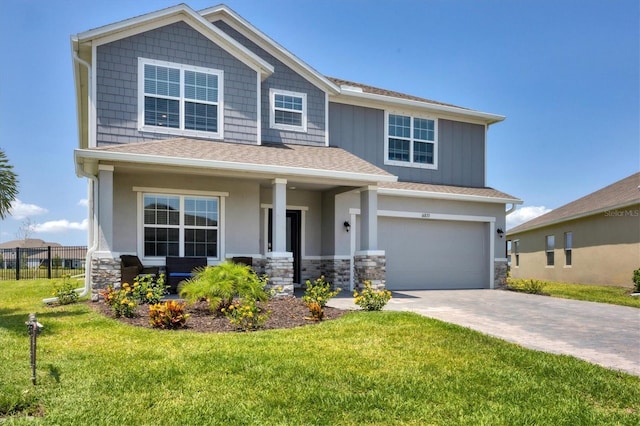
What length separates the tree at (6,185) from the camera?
33.4 feet

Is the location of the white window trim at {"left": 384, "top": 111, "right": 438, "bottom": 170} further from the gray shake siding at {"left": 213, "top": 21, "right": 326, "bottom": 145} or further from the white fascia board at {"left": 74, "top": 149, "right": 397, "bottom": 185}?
the white fascia board at {"left": 74, "top": 149, "right": 397, "bottom": 185}

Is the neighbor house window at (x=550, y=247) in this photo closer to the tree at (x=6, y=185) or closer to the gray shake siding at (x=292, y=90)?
the gray shake siding at (x=292, y=90)

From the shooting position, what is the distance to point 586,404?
426cm

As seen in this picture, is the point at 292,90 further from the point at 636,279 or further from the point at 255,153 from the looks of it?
the point at 636,279

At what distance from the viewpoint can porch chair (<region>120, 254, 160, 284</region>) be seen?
10.2 metres

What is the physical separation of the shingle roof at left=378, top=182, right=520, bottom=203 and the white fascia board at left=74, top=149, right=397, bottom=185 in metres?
2.37

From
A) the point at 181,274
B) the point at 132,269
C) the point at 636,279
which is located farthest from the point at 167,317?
the point at 636,279

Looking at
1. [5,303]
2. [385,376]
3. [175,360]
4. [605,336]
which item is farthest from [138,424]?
[5,303]

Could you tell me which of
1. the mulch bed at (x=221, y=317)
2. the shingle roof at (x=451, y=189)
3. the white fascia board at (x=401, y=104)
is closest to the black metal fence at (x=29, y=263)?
the mulch bed at (x=221, y=317)

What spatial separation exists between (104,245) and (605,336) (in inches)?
367

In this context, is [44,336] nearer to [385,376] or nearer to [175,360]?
[175,360]

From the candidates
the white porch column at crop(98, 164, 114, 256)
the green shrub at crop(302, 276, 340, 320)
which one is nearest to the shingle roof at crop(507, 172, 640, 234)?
the green shrub at crop(302, 276, 340, 320)

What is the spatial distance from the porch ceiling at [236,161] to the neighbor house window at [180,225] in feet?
3.67

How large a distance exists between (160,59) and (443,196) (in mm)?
8990
